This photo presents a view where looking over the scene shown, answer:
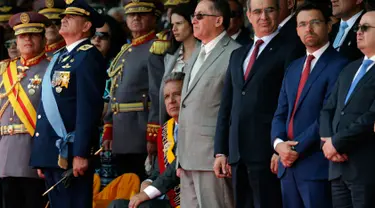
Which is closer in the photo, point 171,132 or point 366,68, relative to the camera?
point 366,68

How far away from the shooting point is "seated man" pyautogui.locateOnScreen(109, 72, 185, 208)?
796cm

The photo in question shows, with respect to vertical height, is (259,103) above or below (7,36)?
below

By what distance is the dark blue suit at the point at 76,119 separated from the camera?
8.50m

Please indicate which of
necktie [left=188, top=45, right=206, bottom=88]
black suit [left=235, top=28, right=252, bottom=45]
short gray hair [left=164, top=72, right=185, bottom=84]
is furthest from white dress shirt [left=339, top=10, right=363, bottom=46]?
black suit [left=235, top=28, right=252, bottom=45]

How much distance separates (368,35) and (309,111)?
655 mm

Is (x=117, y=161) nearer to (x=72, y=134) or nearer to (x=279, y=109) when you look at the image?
(x=72, y=134)

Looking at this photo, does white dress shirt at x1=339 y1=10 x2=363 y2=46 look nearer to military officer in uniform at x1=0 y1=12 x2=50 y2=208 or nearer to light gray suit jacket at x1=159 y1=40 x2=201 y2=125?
light gray suit jacket at x1=159 y1=40 x2=201 y2=125

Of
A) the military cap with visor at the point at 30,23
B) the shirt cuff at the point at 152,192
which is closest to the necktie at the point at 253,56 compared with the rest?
the shirt cuff at the point at 152,192

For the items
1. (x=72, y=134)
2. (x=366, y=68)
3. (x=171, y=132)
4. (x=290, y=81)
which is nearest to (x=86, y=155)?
(x=72, y=134)

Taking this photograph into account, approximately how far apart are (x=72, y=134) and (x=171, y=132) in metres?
0.86

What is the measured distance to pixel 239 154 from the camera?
722 centimetres

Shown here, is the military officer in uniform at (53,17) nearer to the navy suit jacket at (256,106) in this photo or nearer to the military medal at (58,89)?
the military medal at (58,89)

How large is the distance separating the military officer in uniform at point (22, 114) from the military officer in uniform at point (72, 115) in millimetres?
505

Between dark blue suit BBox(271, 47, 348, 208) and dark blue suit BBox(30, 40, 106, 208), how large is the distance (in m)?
2.06
